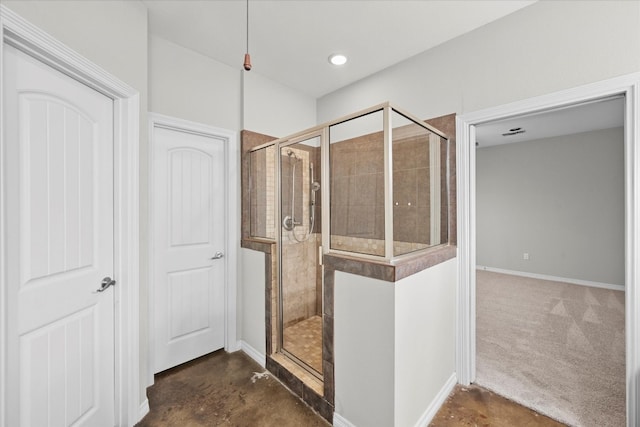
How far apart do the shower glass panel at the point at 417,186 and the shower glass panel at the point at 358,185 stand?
0.30 feet

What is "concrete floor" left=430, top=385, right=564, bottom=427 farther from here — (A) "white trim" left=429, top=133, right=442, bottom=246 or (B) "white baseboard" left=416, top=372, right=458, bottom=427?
(A) "white trim" left=429, top=133, right=442, bottom=246

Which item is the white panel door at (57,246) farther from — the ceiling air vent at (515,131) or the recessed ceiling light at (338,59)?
the ceiling air vent at (515,131)

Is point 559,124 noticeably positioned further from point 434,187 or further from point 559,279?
point 434,187

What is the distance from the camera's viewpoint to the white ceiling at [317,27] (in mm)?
1850

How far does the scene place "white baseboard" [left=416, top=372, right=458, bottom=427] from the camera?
5.65ft

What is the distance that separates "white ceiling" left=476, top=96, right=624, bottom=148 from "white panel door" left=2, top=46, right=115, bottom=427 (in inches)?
165

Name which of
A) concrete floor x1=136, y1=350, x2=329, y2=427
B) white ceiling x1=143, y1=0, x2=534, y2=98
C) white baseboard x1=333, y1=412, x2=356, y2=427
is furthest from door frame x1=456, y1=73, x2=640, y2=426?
concrete floor x1=136, y1=350, x2=329, y2=427

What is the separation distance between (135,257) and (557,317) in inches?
181

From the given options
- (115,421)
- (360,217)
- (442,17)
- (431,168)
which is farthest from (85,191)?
(442,17)

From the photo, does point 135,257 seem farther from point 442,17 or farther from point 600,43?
point 600,43

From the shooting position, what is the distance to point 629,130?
60.0 inches

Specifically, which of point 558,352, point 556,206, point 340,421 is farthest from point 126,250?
point 556,206

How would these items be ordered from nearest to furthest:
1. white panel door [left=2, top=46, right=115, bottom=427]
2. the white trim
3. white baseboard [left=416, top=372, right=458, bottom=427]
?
white panel door [left=2, top=46, right=115, bottom=427] → white baseboard [left=416, top=372, right=458, bottom=427] → the white trim

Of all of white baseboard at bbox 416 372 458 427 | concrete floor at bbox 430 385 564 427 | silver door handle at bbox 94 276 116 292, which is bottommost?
concrete floor at bbox 430 385 564 427
